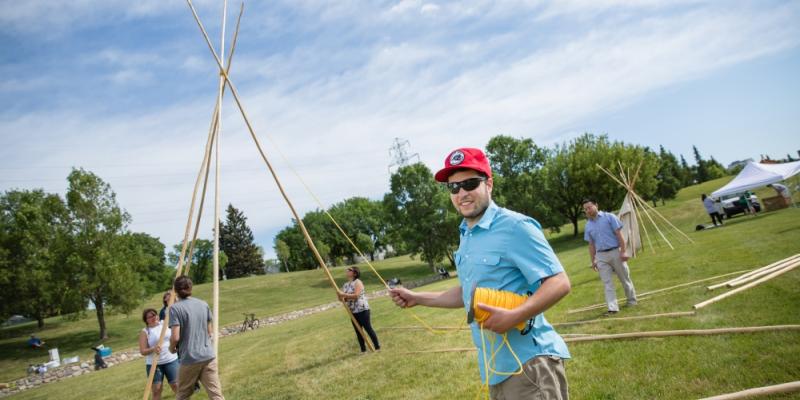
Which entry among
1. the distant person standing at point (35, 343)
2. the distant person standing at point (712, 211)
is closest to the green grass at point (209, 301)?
the distant person standing at point (35, 343)

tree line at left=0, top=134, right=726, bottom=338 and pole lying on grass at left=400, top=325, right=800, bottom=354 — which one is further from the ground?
tree line at left=0, top=134, right=726, bottom=338

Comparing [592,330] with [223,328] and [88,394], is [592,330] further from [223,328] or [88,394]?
[223,328]

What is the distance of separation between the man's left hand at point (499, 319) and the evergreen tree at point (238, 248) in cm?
8654

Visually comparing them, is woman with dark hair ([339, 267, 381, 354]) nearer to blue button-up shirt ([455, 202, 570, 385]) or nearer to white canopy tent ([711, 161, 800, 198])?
blue button-up shirt ([455, 202, 570, 385])

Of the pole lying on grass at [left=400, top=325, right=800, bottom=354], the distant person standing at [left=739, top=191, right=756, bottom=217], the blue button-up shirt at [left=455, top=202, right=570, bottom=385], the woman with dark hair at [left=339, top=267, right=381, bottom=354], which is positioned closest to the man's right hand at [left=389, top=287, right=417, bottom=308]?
the blue button-up shirt at [left=455, top=202, right=570, bottom=385]

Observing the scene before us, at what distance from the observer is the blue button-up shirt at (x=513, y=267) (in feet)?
7.16

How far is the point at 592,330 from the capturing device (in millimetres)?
7211

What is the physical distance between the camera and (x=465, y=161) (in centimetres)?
256

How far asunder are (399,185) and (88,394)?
118ft

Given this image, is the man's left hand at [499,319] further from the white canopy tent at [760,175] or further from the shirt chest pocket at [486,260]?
the white canopy tent at [760,175]

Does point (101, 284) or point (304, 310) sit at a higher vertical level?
point (101, 284)

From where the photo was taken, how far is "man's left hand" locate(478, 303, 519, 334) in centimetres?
199

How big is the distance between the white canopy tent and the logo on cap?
3002cm

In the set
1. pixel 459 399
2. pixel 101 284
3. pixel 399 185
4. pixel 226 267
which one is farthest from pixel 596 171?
pixel 226 267
